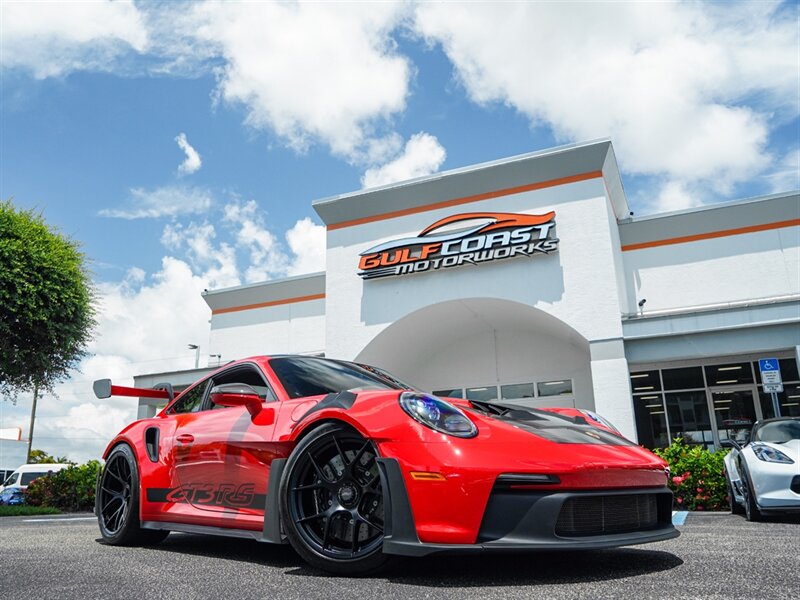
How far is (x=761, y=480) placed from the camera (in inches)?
245

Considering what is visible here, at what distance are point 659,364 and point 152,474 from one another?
568 inches

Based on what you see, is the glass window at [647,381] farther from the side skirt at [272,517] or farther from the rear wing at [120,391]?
the side skirt at [272,517]

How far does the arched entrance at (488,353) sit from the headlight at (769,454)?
8665 mm

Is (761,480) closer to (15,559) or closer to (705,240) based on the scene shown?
(15,559)

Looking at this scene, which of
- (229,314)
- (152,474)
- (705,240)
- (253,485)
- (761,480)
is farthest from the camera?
(229,314)

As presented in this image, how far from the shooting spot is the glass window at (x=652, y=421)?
15906 mm

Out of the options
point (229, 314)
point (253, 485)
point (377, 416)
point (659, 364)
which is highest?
point (229, 314)

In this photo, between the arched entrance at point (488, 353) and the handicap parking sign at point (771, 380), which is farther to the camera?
the arched entrance at point (488, 353)

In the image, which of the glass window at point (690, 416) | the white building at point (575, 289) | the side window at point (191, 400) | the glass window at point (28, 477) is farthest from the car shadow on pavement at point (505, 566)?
the glass window at point (28, 477)

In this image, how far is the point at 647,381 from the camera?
1614cm

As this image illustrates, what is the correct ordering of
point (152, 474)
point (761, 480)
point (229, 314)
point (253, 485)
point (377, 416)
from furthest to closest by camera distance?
point (229, 314) < point (761, 480) < point (152, 474) < point (253, 485) < point (377, 416)

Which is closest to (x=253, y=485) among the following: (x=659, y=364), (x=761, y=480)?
(x=761, y=480)

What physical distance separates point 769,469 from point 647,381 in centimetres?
1032

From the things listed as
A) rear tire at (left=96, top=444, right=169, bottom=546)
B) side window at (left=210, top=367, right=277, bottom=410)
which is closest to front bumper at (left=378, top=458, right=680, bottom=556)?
side window at (left=210, top=367, right=277, bottom=410)
